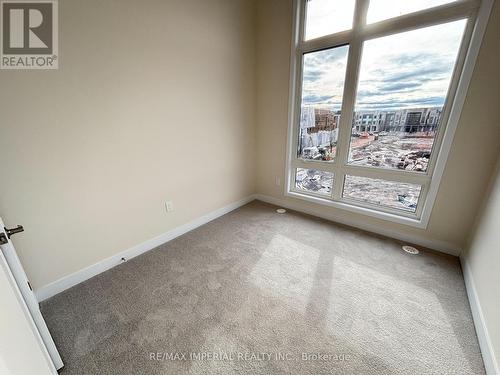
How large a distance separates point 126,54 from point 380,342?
2.71 meters

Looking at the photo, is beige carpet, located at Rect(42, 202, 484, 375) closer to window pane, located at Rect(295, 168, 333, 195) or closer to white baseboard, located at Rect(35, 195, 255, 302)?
white baseboard, located at Rect(35, 195, 255, 302)

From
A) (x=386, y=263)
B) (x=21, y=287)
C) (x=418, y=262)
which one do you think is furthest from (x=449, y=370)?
(x=21, y=287)

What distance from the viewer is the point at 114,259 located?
1918 millimetres

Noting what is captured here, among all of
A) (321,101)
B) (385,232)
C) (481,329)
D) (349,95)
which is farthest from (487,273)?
(321,101)

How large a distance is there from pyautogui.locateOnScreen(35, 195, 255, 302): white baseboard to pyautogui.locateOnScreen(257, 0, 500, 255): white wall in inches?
48.8

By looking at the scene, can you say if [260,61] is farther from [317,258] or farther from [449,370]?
[449,370]

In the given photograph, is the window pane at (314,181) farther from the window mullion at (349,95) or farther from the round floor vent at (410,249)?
the round floor vent at (410,249)

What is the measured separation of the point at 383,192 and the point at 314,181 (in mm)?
816

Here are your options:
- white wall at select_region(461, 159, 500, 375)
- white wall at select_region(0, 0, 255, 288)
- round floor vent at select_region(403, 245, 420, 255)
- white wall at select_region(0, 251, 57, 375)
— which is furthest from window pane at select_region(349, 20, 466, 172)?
white wall at select_region(0, 251, 57, 375)

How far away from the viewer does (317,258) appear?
1987 mm

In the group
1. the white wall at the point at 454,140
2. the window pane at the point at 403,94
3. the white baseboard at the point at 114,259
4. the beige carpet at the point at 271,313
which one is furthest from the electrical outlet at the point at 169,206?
the window pane at the point at 403,94

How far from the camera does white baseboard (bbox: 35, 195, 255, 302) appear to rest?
5.29ft

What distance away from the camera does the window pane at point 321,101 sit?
2.37 metres

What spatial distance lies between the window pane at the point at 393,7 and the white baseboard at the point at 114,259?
2.66 meters
